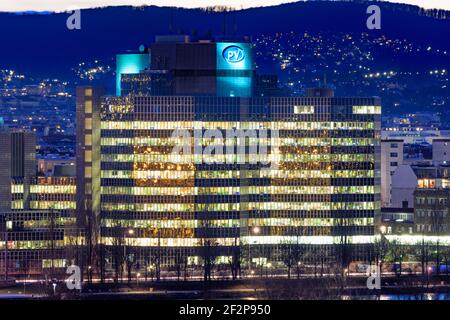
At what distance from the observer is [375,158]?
114m

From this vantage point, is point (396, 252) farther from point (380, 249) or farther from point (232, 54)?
point (232, 54)

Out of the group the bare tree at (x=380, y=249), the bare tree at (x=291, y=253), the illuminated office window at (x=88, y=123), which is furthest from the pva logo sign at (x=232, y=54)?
the bare tree at (x=380, y=249)

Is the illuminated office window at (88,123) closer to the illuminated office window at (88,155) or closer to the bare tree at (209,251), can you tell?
the illuminated office window at (88,155)

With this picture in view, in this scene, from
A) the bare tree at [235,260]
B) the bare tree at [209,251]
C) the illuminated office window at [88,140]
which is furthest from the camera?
the illuminated office window at [88,140]

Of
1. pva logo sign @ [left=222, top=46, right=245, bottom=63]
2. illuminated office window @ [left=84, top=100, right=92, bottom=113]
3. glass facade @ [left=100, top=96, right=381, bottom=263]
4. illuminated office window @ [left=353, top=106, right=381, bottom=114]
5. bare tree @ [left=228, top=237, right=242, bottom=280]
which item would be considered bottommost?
bare tree @ [left=228, top=237, right=242, bottom=280]

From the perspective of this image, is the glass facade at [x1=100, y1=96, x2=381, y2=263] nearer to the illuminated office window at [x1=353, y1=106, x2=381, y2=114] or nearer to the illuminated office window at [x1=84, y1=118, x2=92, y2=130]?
the illuminated office window at [x1=353, y1=106, x2=381, y2=114]

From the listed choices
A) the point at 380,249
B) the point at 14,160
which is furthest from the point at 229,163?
the point at 14,160

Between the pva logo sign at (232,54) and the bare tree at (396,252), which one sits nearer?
the bare tree at (396,252)

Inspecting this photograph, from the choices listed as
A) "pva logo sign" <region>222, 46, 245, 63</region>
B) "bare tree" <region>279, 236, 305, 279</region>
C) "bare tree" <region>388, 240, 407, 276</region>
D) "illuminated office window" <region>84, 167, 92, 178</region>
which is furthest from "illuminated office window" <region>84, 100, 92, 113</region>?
"bare tree" <region>388, 240, 407, 276</region>

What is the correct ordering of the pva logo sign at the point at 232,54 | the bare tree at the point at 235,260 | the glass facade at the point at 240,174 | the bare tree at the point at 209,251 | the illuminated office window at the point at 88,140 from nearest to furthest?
the bare tree at the point at 235,260, the bare tree at the point at 209,251, the glass facade at the point at 240,174, the pva logo sign at the point at 232,54, the illuminated office window at the point at 88,140

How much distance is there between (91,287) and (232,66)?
3150cm

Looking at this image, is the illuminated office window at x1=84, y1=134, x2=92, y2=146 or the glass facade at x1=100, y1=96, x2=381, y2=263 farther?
the illuminated office window at x1=84, y1=134, x2=92, y2=146
